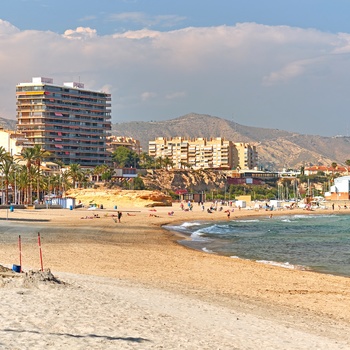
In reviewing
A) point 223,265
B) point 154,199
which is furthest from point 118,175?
point 223,265

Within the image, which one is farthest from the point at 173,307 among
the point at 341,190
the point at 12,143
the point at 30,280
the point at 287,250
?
A: the point at 12,143

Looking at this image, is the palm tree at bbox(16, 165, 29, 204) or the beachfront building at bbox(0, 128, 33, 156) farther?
the beachfront building at bbox(0, 128, 33, 156)

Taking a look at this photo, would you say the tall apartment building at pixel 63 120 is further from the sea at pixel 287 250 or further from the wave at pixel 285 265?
the wave at pixel 285 265

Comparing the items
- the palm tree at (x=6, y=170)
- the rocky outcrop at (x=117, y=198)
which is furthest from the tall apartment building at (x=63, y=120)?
the palm tree at (x=6, y=170)

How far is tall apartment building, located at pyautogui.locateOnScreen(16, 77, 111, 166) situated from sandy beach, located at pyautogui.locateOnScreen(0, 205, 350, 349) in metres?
157

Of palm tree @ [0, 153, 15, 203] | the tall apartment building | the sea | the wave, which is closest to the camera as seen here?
the wave

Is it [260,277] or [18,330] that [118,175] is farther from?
[18,330]

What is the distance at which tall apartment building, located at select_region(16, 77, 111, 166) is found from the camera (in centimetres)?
18388


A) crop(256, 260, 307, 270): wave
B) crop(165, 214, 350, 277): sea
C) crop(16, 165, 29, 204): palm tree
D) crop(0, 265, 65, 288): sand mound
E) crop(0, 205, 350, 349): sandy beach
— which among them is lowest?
crop(165, 214, 350, 277): sea

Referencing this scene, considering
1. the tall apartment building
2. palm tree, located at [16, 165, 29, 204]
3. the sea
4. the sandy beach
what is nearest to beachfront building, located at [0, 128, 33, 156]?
the tall apartment building

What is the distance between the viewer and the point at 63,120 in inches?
7382

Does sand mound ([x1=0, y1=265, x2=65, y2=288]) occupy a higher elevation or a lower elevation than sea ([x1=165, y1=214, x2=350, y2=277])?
higher

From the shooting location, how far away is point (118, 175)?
182500 mm

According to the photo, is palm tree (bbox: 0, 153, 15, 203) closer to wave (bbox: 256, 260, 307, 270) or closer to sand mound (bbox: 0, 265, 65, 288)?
wave (bbox: 256, 260, 307, 270)
